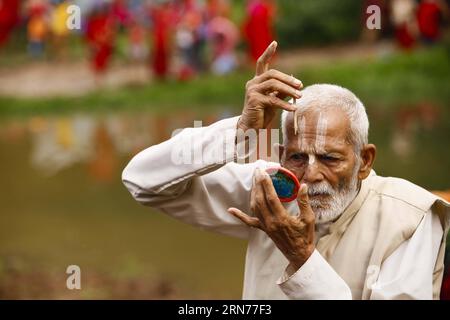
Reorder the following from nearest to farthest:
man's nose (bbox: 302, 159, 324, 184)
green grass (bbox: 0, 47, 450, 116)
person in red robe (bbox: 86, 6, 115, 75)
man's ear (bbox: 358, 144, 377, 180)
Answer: man's nose (bbox: 302, 159, 324, 184) < man's ear (bbox: 358, 144, 377, 180) < green grass (bbox: 0, 47, 450, 116) < person in red robe (bbox: 86, 6, 115, 75)

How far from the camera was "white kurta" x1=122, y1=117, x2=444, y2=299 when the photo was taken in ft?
8.96

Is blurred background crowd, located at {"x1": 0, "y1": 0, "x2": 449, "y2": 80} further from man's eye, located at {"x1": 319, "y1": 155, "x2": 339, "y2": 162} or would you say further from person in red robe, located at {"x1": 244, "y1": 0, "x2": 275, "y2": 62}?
man's eye, located at {"x1": 319, "y1": 155, "x2": 339, "y2": 162}

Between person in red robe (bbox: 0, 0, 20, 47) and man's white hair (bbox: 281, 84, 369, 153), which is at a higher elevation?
person in red robe (bbox: 0, 0, 20, 47)

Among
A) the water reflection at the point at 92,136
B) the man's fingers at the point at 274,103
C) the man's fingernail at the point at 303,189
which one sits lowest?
the water reflection at the point at 92,136

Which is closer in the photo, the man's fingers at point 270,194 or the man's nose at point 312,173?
the man's fingers at point 270,194

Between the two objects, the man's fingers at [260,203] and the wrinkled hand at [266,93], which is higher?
the wrinkled hand at [266,93]

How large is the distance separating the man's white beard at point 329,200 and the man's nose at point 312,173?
16mm

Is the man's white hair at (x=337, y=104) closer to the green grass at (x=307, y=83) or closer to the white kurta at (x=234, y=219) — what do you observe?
the white kurta at (x=234, y=219)

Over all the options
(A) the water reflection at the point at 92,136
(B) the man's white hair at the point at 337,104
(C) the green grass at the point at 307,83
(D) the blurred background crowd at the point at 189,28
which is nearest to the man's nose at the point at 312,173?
(B) the man's white hair at the point at 337,104

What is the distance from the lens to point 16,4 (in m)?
17.5

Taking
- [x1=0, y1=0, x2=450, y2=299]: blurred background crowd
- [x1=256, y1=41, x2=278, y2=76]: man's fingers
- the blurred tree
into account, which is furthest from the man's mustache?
the blurred tree

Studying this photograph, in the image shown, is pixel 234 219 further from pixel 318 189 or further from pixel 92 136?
pixel 92 136

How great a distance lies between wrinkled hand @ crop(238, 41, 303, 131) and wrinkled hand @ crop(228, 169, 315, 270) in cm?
23

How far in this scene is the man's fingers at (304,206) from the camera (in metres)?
2.60
